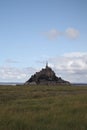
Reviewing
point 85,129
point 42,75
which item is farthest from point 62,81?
point 85,129

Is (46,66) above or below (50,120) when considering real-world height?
above

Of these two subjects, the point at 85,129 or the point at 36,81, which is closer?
the point at 85,129

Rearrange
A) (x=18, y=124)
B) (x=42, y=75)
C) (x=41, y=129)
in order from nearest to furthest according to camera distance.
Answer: (x=41, y=129) < (x=18, y=124) < (x=42, y=75)

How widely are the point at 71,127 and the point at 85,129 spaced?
2.54ft

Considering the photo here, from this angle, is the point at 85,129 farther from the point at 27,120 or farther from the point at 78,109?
the point at 78,109

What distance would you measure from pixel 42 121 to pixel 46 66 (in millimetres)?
103818

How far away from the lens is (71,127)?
→ 48.6 feet

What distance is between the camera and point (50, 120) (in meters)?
16.7

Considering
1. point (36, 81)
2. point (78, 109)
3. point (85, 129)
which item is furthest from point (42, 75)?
point (85, 129)

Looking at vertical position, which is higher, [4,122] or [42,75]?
[42,75]

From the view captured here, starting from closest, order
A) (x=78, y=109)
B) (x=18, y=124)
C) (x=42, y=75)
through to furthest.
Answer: (x=18, y=124) < (x=78, y=109) < (x=42, y=75)

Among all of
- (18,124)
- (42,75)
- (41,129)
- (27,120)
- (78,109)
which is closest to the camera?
(41,129)

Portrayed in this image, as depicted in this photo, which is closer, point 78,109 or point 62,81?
point 78,109

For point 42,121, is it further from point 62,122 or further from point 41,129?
point 41,129
